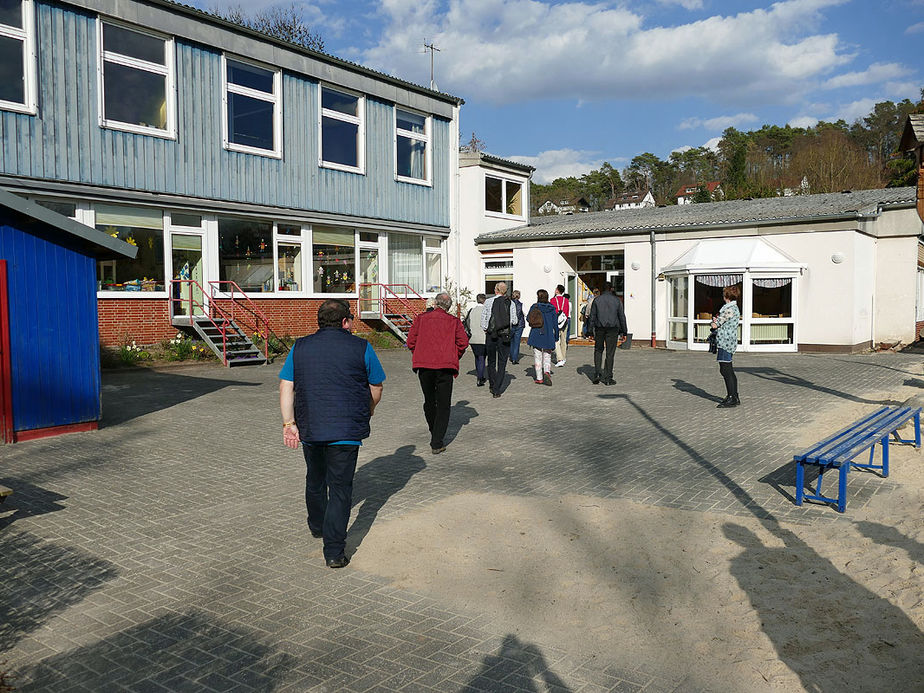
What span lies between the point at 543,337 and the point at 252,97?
10779mm

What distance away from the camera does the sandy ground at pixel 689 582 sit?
3840mm

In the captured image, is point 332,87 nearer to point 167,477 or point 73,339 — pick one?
point 73,339

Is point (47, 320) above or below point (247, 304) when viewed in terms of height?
below

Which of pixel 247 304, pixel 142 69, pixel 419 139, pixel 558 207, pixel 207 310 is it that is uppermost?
pixel 558 207

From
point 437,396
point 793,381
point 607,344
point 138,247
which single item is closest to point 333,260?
point 138,247

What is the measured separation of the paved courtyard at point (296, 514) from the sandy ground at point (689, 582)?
6.8 inches

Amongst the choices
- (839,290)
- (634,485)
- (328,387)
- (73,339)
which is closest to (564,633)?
(328,387)

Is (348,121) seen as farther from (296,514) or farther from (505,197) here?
(296,514)

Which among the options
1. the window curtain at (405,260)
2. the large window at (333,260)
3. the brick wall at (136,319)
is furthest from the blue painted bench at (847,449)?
the window curtain at (405,260)

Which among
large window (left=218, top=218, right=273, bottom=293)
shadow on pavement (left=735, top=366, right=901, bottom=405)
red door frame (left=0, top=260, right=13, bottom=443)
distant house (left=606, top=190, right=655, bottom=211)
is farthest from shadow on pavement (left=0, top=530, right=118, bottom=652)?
distant house (left=606, top=190, right=655, bottom=211)

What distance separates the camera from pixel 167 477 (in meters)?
7.59

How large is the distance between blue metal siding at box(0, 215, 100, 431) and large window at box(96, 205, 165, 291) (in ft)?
24.6

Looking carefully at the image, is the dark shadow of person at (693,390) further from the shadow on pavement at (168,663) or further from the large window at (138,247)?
the large window at (138,247)

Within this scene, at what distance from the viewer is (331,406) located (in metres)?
5.09
